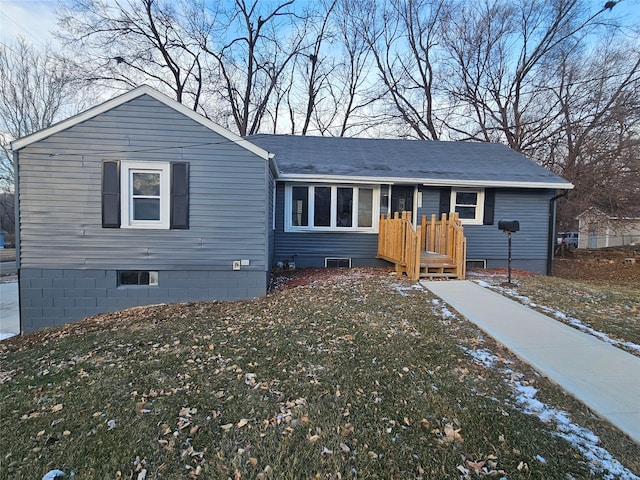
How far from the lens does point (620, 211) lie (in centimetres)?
1412

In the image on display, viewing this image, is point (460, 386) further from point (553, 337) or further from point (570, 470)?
point (553, 337)

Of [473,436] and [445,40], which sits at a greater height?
[445,40]

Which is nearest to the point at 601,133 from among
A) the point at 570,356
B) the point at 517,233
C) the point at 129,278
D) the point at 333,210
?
the point at 517,233

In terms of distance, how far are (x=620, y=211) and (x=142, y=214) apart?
1742cm

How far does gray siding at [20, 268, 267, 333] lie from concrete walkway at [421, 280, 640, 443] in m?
4.36

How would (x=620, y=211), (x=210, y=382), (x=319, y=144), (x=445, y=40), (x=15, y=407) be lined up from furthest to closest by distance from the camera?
(x=445, y=40) < (x=620, y=211) < (x=319, y=144) < (x=210, y=382) < (x=15, y=407)

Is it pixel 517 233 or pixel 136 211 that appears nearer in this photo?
pixel 136 211

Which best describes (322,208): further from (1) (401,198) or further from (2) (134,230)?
(2) (134,230)

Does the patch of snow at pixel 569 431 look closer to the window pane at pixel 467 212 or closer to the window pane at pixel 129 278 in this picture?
the window pane at pixel 129 278

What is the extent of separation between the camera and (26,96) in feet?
73.3

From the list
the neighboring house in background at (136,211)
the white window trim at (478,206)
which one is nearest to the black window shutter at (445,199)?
the white window trim at (478,206)

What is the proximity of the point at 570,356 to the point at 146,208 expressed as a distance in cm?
727

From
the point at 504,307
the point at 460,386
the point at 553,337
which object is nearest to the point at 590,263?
the point at 504,307

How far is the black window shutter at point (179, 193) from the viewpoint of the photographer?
272 inches
